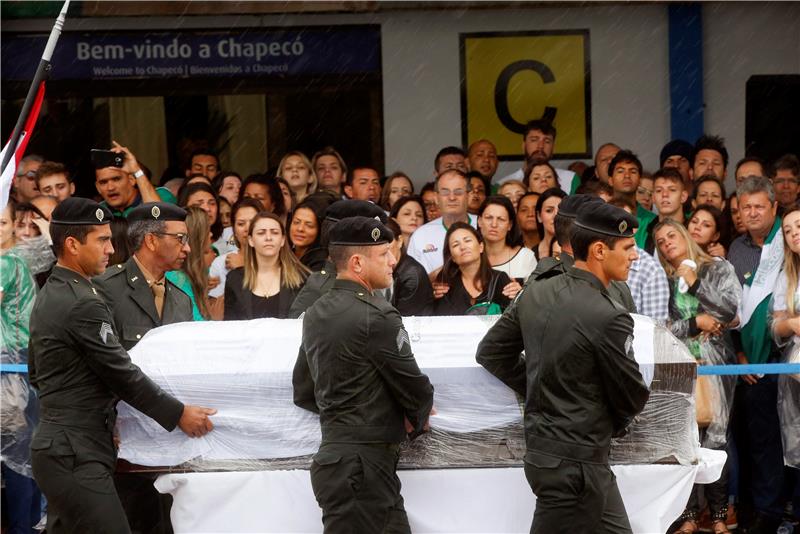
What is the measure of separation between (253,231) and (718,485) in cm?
279

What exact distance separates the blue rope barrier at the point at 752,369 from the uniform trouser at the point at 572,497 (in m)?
1.75

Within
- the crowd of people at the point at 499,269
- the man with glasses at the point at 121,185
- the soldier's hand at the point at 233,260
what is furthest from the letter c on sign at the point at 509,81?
the soldier's hand at the point at 233,260

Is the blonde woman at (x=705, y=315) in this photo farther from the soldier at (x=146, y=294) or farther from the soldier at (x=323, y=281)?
the soldier at (x=146, y=294)

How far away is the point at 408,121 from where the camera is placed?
37.2 feet

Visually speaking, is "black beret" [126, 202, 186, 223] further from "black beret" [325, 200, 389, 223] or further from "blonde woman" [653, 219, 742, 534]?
"blonde woman" [653, 219, 742, 534]

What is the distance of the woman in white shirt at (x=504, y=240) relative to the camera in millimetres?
7086

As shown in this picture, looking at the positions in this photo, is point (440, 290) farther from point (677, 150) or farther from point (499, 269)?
point (677, 150)

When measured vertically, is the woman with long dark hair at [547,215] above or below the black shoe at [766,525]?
above

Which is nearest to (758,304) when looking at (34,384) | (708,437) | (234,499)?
(708,437)

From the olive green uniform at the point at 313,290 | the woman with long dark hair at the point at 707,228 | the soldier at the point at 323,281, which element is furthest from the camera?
the woman with long dark hair at the point at 707,228

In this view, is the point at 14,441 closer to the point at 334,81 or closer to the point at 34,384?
the point at 34,384

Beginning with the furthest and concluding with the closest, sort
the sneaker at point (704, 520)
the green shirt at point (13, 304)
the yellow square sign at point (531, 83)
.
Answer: the yellow square sign at point (531, 83)
the sneaker at point (704, 520)
the green shirt at point (13, 304)

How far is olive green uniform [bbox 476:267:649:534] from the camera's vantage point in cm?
434

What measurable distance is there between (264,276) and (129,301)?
1459 mm
